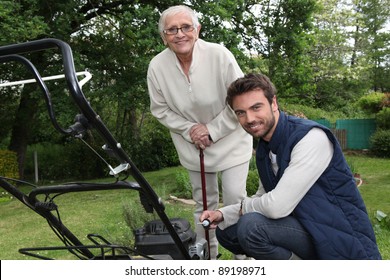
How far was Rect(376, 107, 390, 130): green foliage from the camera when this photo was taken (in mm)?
14523

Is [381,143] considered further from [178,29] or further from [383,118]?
[178,29]

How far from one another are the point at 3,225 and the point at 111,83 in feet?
13.2

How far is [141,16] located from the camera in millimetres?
8711

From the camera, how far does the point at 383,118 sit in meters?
14.6

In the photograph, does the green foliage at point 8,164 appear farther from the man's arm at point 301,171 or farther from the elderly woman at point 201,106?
the man's arm at point 301,171

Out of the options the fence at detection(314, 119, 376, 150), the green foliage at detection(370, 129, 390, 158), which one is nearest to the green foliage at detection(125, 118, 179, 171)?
the green foliage at detection(370, 129, 390, 158)

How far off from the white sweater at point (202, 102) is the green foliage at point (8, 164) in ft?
29.0

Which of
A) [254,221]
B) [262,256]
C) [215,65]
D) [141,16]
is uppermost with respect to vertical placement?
[141,16]

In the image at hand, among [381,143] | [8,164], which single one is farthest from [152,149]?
[381,143]

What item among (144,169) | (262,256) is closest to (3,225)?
(262,256)

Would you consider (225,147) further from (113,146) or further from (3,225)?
(3,225)

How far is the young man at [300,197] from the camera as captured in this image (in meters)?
2.23

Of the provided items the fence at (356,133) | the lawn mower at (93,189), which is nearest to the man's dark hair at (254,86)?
the lawn mower at (93,189)

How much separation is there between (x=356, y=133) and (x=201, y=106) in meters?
14.1
